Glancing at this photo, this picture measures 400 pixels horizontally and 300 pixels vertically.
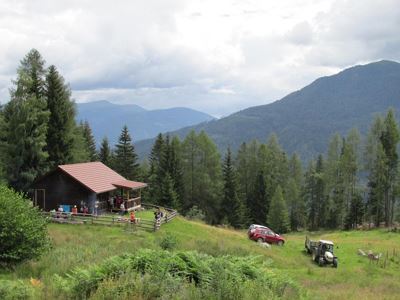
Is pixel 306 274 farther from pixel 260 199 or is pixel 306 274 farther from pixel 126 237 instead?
pixel 260 199

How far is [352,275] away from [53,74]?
38.8 metres

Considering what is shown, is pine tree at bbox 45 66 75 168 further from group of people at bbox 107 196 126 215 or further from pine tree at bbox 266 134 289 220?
pine tree at bbox 266 134 289 220

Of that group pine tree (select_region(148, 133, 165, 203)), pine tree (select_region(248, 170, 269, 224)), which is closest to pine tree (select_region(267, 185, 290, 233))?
pine tree (select_region(248, 170, 269, 224))

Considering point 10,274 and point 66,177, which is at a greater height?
point 66,177

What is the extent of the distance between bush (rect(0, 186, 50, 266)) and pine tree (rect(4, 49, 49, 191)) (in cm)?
2630

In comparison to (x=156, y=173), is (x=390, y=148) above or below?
above

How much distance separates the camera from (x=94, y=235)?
1308 inches

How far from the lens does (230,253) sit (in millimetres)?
29344

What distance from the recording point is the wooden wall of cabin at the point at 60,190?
139 feet

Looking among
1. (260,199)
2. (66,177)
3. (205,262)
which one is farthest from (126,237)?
(260,199)

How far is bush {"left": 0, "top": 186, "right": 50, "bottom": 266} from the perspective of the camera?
2142 centimetres

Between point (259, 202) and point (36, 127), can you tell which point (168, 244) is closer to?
point (36, 127)

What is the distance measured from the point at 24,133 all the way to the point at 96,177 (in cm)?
912

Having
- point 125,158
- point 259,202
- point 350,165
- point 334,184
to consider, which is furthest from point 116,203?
point 334,184
